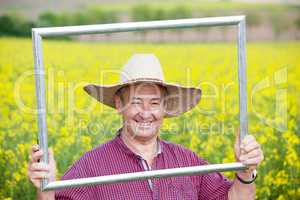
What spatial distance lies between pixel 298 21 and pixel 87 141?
142 centimetres

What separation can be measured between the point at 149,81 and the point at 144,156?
30 centimetres

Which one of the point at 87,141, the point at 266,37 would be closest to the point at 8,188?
the point at 87,141

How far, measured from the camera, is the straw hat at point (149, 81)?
10.00ft

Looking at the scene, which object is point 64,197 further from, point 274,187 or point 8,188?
point 274,187

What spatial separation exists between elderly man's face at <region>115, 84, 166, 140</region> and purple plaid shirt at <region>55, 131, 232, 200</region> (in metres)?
0.10

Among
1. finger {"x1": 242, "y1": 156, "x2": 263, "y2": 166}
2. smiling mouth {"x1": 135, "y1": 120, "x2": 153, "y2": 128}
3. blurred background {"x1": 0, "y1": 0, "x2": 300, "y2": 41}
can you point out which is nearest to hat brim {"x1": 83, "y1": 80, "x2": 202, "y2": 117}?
smiling mouth {"x1": 135, "y1": 120, "x2": 153, "y2": 128}

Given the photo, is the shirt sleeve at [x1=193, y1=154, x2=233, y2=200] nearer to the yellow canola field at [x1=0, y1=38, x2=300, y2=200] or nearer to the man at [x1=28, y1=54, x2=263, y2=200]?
the man at [x1=28, y1=54, x2=263, y2=200]

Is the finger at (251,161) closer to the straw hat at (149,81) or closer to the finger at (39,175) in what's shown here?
the straw hat at (149,81)

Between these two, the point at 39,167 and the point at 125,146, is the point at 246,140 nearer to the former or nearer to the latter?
the point at 125,146

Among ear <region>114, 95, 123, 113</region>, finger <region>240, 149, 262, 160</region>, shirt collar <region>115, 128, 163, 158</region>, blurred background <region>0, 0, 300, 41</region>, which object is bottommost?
finger <region>240, 149, 262, 160</region>

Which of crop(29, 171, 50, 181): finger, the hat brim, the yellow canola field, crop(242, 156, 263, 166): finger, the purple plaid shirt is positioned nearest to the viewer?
crop(29, 171, 50, 181): finger

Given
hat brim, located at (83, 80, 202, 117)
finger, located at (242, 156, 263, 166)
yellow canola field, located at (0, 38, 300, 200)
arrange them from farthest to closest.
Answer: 1. yellow canola field, located at (0, 38, 300, 200)
2. hat brim, located at (83, 80, 202, 117)
3. finger, located at (242, 156, 263, 166)

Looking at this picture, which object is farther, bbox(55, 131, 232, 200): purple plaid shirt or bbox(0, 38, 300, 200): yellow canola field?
bbox(0, 38, 300, 200): yellow canola field

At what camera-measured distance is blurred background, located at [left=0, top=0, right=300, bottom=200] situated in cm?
417
